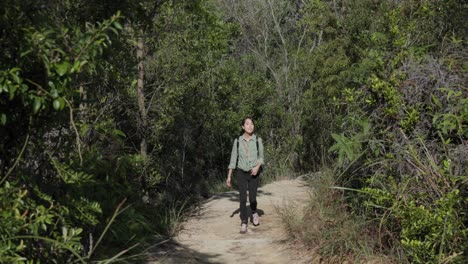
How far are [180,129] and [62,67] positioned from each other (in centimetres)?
885

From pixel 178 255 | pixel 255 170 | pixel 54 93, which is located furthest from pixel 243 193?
pixel 54 93

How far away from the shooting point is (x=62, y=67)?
3.96m

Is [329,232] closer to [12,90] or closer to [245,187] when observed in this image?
[245,187]

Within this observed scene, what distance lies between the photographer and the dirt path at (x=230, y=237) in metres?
7.55

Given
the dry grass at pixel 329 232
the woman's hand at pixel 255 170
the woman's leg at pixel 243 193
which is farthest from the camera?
the woman's leg at pixel 243 193

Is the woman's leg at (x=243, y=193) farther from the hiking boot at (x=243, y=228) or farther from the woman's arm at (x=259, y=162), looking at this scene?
the woman's arm at (x=259, y=162)

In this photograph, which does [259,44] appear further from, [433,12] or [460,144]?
[460,144]

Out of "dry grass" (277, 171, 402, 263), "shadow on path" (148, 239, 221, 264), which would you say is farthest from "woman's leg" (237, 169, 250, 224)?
"shadow on path" (148, 239, 221, 264)

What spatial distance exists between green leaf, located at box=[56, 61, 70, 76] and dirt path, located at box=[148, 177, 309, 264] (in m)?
3.91

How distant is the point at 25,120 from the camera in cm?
451

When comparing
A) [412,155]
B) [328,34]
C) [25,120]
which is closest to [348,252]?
[412,155]

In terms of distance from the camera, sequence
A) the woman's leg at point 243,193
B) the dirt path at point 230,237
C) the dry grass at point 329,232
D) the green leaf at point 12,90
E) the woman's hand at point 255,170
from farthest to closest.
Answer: the woman's leg at point 243,193
the woman's hand at point 255,170
the dirt path at point 230,237
the dry grass at point 329,232
the green leaf at point 12,90

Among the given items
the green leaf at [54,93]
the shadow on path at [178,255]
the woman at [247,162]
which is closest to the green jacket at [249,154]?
the woman at [247,162]

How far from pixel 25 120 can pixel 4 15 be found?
0.83 m
